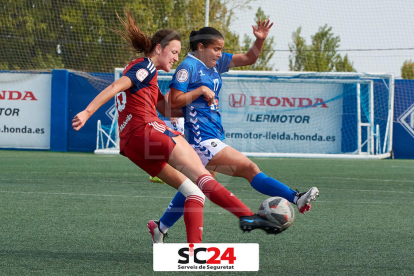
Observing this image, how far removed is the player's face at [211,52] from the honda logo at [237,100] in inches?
509

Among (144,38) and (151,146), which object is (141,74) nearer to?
(144,38)

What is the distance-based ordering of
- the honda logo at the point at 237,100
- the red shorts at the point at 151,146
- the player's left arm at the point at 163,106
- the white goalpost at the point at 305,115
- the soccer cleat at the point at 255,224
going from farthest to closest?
1. the honda logo at the point at 237,100
2. the white goalpost at the point at 305,115
3. the player's left arm at the point at 163,106
4. the red shorts at the point at 151,146
5. the soccer cleat at the point at 255,224

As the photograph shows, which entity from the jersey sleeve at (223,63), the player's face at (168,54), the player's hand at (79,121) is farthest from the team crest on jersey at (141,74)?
the jersey sleeve at (223,63)

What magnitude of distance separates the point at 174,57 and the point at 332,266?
183 centimetres

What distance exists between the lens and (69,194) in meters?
7.38

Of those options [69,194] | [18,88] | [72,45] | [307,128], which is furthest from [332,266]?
[72,45]

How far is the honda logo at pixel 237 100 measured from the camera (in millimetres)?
17297

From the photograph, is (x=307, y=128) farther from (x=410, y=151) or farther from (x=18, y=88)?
(x=18, y=88)

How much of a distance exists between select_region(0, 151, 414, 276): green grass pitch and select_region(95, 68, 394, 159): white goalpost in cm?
724

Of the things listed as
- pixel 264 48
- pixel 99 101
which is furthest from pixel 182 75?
pixel 264 48

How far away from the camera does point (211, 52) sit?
172 inches

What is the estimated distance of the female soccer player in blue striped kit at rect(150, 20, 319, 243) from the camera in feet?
13.4

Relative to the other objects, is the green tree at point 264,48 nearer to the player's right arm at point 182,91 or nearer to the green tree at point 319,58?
the green tree at point 319,58

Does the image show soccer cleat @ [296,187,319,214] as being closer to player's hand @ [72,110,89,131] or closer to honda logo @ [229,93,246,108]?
player's hand @ [72,110,89,131]
